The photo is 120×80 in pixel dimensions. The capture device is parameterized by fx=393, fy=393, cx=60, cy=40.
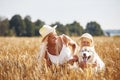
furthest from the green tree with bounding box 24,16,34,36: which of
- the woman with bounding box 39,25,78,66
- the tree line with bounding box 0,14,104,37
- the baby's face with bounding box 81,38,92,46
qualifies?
the baby's face with bounding box 81,38,92,46

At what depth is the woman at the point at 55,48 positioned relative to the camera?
4.69 metres

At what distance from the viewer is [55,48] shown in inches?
187

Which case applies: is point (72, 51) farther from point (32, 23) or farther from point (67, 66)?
point (32, 23)

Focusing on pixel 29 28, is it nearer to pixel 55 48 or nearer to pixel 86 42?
pixel 55 48

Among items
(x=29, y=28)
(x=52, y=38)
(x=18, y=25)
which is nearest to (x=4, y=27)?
(x=18, y=25)

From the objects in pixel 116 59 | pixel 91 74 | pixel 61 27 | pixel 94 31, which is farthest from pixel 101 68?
pixel 94 31

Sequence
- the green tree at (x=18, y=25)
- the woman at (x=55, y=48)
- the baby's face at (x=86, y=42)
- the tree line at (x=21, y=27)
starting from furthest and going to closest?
the green tree at (x=18, y=25), the tree line at (x=21, y=27), the woman at (x=55, y=48), the baby's face at (x=86, y=42)

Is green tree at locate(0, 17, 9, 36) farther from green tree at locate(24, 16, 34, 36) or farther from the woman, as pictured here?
the woman

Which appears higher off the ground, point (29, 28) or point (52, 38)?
point (29, 28)

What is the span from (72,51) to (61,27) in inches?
1888

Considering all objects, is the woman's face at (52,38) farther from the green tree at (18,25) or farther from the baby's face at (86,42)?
the green tree at (18,25)

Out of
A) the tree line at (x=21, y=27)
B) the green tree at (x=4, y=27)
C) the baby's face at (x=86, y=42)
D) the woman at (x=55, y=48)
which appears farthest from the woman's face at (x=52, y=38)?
the green tree at (x=4, y=27)

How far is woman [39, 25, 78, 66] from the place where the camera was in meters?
4.69

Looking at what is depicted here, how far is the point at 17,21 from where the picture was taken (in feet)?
183
